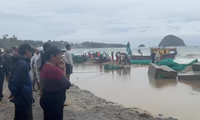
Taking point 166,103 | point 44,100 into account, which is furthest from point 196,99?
point 44,100

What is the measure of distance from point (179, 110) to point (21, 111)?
4.99m

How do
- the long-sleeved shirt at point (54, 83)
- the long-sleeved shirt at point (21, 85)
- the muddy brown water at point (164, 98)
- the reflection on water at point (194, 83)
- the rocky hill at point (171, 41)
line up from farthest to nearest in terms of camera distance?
the rocky hill at point (171, 41), the reflection on water at point (194, 83), the muddy brown water at point (164, 98), the long-sleeved shirt at point (21, 85), the long-sleeved shirt at point (54, 83)

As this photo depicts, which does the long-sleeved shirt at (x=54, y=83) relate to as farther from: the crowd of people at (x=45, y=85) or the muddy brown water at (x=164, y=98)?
the muddy brown water at (x=164, y=98)

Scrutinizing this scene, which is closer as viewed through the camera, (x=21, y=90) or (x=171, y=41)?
(x=21, y=90)

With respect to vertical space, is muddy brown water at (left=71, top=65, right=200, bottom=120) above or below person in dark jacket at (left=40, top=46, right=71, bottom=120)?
below

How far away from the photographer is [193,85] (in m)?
11.2

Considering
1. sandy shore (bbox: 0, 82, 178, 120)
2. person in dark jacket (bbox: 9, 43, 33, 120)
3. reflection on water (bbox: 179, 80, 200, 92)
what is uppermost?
person in dark jacket (bbox: 9, 43, 33, 120)

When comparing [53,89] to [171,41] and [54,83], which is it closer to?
[54,83]

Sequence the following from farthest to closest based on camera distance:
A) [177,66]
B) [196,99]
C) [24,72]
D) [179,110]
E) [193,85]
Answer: [177,66] < [193,85] < [196,99] < [179,110] < [24,72]

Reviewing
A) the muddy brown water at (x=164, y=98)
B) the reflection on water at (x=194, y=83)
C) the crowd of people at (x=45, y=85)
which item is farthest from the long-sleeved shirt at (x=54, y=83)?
the reflection on water at (x=194, y=83)

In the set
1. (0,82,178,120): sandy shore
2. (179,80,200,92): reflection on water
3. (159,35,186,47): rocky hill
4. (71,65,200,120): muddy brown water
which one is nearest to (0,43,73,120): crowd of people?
(0,82,178,120): sandy shore

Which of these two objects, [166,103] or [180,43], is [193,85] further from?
[180,43]

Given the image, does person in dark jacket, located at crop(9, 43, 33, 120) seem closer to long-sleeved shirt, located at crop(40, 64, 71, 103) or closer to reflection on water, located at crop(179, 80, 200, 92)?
long-sleeved shirt, located at crop(40, 64, 71, 103)

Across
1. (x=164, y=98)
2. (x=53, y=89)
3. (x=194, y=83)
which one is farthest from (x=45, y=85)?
(x=194, y=83)
